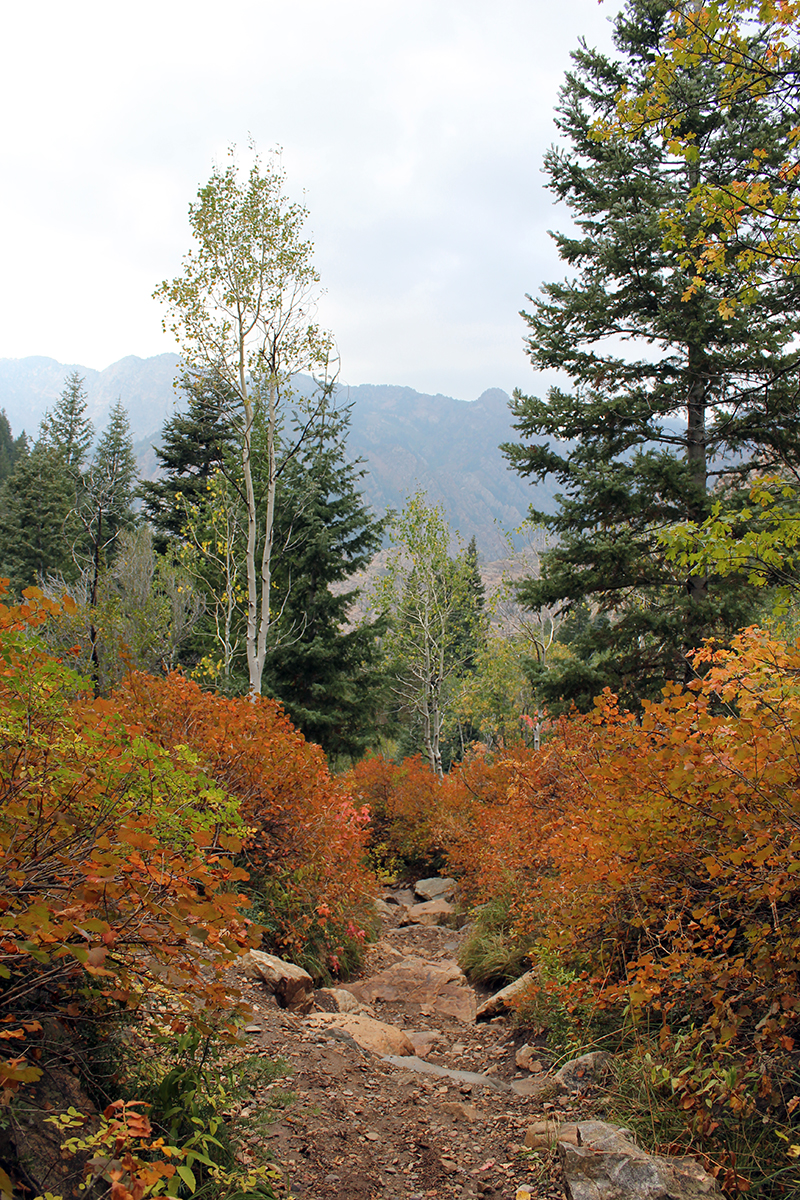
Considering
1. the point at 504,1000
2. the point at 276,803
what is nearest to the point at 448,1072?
the point at 504,1000

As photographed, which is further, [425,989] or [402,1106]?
[425,989]

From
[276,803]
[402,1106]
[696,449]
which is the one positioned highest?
[696,449]

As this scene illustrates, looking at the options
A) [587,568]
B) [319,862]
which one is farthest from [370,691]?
[319,862]

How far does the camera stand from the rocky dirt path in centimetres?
286

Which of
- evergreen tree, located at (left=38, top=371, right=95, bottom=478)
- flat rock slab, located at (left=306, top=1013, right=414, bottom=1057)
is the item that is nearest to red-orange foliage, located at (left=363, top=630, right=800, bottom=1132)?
flat rock slab, located at (left=306, top=1013, right=414, bottom=1057)

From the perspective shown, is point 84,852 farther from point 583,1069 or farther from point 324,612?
point 324,612

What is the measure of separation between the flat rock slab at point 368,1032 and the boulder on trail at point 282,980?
240mm

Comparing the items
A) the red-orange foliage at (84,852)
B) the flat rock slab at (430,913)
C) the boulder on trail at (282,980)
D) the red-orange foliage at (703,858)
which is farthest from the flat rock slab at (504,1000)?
the flat rock slab at (430,913)

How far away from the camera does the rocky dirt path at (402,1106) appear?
2.86 meters

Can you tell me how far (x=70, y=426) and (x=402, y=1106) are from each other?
46317 millimetres

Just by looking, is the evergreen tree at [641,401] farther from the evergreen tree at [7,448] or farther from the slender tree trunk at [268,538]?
the evergreen tree at [7,448]

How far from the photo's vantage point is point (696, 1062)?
281cm

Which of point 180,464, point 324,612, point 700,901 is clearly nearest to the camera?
point 700,901

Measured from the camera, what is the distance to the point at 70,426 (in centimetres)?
4216
